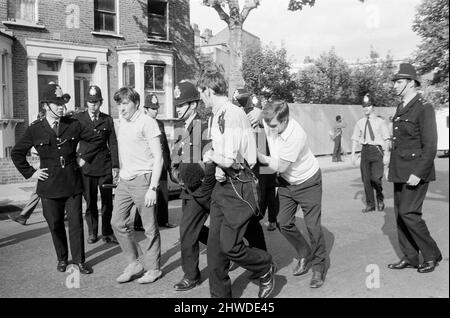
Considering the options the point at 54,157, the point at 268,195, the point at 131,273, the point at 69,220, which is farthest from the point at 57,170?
the point at 268,195

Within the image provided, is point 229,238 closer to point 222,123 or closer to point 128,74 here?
point 222,123

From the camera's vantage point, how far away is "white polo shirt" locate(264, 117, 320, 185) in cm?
476

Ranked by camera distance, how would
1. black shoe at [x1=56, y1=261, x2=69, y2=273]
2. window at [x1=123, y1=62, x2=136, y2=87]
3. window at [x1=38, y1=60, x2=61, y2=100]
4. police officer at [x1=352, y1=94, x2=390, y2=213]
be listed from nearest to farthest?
black shoe at [x1=56, y1=261, x2=69, y2=273], police officer at [x1=352, y1=94, x2=390, y2=213], window at [x1=38, y1=60, x2=61, y2=100], window at [x1=123, y1=62, x2=136, y2=87]

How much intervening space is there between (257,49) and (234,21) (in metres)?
8.15

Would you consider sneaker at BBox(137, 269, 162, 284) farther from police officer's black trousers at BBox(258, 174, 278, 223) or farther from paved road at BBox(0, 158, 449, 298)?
police officer's black trousers at BBox(258, 174, 278, 223)

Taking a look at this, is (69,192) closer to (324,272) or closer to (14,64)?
(324,272)

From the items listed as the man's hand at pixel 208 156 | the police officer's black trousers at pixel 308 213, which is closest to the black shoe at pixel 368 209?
the police officer's black trousers at pixel 308 213

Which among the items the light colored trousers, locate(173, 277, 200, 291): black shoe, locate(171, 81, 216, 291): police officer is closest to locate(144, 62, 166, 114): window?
the light colored trousers

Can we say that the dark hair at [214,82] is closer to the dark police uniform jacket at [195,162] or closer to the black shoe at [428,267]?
the dark police uniform jacket at [195,162]

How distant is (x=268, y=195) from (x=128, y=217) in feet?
8.56

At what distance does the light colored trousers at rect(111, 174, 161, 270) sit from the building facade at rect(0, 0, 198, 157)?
11161 millimetres

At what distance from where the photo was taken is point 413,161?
4.86m

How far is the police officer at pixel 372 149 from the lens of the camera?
8773 millimetres

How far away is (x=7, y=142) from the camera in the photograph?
15430 mm
